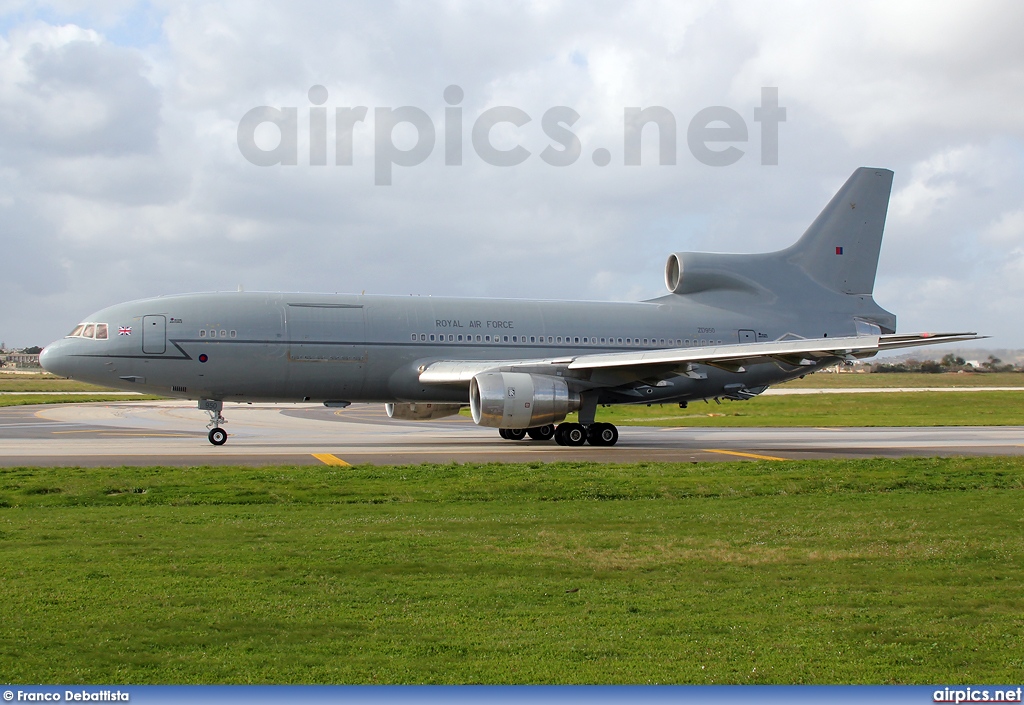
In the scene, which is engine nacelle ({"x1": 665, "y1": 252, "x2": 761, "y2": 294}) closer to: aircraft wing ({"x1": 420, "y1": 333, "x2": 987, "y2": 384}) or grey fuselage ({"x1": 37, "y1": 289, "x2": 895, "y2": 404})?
grey fuselage ({"x1": 37, "y1": 289, "x2": 895, "y2": 404})

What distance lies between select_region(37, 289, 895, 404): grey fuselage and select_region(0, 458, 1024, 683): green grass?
10177mm

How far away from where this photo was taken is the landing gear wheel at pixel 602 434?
26781mm

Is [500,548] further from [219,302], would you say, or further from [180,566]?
[219,302]

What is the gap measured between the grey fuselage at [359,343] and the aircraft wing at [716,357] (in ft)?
2.69

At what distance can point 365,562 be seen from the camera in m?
9.32

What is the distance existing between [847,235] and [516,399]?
51.5 ft

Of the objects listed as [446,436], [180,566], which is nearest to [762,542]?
[180,566]

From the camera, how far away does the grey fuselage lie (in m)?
24.9

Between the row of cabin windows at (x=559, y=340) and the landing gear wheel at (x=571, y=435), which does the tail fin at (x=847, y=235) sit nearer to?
the row of cabin windows at (x=559, y=340)

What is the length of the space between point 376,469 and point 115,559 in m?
8.63

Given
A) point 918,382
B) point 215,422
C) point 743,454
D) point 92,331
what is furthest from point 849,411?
point 918,382

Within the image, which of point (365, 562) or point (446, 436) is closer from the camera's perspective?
point (365, 562)

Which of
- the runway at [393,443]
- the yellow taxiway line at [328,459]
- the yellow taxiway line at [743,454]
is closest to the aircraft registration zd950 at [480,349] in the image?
the runway at [393,443]

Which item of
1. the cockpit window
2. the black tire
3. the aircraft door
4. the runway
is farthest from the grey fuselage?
the runway
